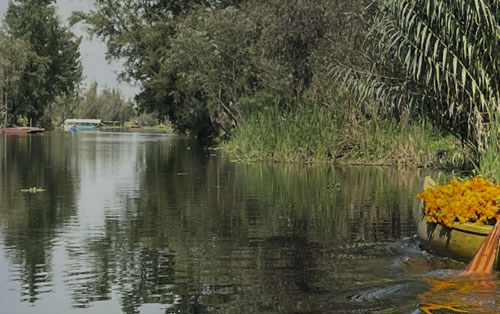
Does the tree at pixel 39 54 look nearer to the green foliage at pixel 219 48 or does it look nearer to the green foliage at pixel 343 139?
the green foliage at pixel 219 48

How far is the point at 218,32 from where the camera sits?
49.5 metres

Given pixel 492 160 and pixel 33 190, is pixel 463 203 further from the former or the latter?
pixel 33 190

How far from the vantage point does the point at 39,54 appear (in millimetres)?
114875

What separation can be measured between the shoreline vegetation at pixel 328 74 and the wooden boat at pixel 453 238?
237cm

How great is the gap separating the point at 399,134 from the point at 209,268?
24.4 m

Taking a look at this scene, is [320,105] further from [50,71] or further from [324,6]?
[50,71]

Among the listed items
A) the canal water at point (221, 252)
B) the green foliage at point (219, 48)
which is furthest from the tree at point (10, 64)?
the canal water at point (221, 252)

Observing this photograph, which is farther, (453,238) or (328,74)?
(328,74)

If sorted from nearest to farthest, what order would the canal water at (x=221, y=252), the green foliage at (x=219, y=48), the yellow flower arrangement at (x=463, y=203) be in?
the canal water at (x=221, y=252), the yellow flower arrangement at (x=463, y=203), the green foliage at (x=219, y=48)

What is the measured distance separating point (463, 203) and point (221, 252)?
396 centimetres

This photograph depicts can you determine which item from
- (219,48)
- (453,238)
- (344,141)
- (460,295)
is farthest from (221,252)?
(219,48)

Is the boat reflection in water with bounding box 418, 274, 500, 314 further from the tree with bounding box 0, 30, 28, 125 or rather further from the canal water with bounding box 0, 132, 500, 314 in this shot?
the tree with bounding box 0, 30, 28, 125

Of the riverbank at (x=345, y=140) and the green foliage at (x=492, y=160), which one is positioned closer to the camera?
the green foliage at (x=492, y=160)

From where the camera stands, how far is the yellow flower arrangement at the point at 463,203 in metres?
13.1
